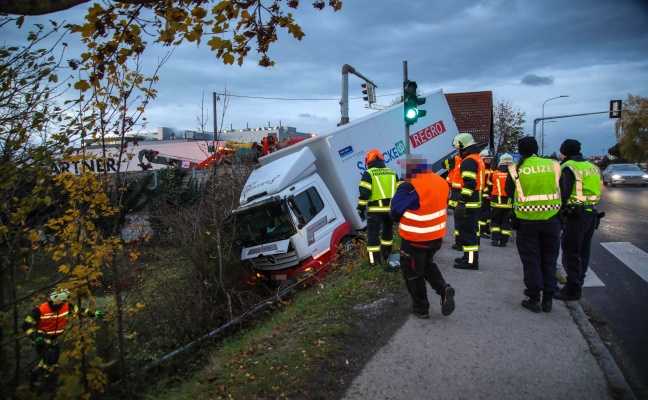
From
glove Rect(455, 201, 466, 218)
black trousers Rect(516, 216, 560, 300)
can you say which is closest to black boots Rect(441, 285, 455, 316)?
black trousers Rect(516, 216, 560, 300)

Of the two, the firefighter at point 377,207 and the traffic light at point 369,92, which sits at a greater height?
the traffic light at point 369,92

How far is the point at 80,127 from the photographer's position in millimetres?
3748

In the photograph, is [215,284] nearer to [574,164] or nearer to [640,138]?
[574,164]

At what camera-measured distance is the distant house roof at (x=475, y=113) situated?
1914 centimetres

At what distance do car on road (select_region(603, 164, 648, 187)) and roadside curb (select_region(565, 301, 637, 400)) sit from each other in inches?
926

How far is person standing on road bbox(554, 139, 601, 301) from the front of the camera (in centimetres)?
536

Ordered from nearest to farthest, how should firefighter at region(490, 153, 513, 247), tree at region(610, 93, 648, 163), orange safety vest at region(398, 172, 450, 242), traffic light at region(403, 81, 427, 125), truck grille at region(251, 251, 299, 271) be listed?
orange safety vest at region(398, 172, 450, 242)
truck grille at region(251, 251, 299, 271)
firefighter at region(490, 153, 513, 247)
traffic light at region(403, 81, 427, 125)
tree at region(610, 93, 648, 163)

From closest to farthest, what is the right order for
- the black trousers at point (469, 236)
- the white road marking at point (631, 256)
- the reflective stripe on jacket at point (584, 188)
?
1. the reflective stripe on jacket at point (584, 188)
2. the black trousers at point (469, 236)
3. the white road marking at point (631, 256)

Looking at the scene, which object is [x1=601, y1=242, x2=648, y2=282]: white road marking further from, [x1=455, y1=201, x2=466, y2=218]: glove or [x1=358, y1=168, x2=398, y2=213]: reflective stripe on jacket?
[x1=358, y1=168, x2=398, y2=213]: reflective stripe on jacket

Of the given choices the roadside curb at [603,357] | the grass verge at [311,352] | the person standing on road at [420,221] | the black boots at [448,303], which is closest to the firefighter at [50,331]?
the grass verge at [311,352]

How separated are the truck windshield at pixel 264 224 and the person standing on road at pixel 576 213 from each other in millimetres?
4460

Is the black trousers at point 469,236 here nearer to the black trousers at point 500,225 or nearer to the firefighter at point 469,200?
the firefighter at point 469,200

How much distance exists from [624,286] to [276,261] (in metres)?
5.52

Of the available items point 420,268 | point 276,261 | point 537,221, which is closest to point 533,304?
point 537,221
